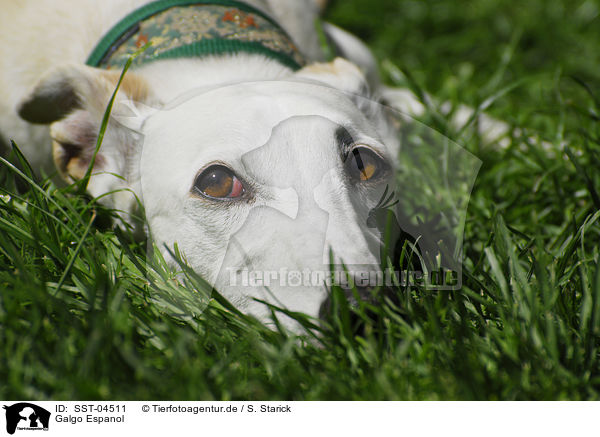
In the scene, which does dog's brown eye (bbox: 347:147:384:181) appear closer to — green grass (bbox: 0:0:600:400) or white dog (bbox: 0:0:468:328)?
white dog (bbox: 0:0:468:328)

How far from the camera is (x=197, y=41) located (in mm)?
2355

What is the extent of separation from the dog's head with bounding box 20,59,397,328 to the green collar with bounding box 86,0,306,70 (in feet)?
0.86

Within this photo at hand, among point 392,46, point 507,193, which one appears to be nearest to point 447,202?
point 507,193

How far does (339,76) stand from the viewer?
8.06 feet

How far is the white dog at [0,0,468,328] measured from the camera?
1661mm

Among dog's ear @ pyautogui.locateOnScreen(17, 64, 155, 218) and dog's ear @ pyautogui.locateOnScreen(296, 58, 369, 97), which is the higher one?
dog's ear @ pyautogui.locateOnScreen(296, 58, 369, 97)

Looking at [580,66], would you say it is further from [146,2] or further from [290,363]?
[290,363]

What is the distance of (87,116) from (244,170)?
2.56 feet
